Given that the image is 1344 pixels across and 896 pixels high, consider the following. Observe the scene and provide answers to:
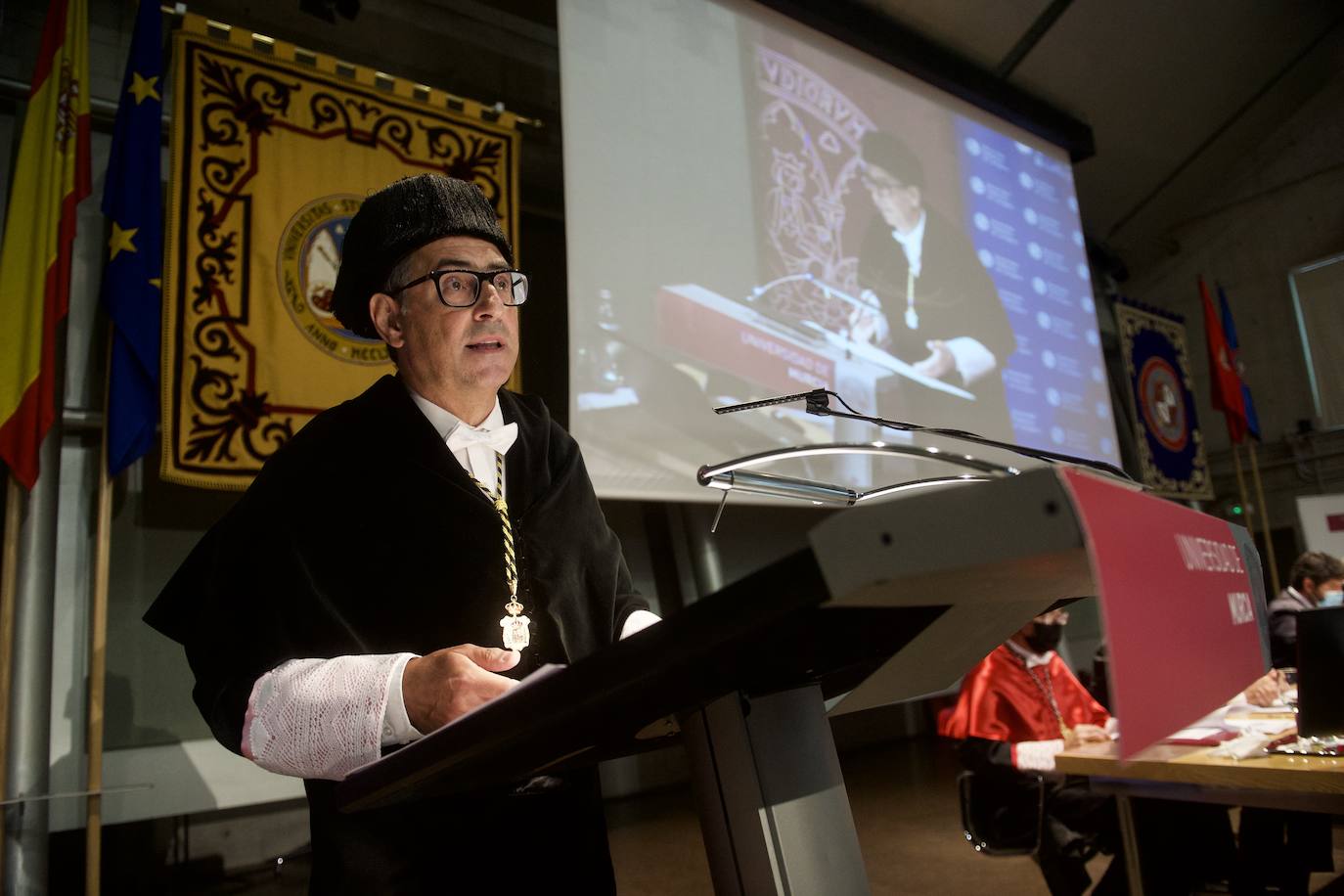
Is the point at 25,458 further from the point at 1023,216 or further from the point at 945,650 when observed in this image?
the point at 1023,216

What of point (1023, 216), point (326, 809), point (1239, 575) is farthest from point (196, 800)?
point (1023, 216)

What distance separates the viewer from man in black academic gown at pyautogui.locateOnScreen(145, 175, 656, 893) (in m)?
0.86

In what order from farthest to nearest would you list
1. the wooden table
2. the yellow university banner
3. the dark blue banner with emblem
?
the dark blue banner with emblem < the yellow university banner < the wooden table

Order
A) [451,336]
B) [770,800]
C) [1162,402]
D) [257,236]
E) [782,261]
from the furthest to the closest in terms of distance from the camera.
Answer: [1162,402] → [782,261] → [257,236] → [451,336] → [770,800]

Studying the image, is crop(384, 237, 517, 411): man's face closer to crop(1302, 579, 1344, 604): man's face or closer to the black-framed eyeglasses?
the black-framed eyeglasses

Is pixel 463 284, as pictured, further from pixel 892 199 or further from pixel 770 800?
pixel 892 199

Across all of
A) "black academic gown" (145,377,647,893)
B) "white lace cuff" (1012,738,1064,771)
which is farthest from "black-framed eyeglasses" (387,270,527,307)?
"white lace cuff" (1012,738,1064,771)

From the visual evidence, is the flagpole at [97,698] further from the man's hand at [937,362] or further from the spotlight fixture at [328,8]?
the man's hand at [937,362]

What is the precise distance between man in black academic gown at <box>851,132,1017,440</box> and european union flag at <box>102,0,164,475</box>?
2784mm

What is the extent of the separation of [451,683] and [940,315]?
4.15 meters

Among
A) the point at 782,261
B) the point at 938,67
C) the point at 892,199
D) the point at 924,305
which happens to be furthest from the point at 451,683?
the point at 938,67

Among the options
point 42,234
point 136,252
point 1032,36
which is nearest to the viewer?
point 42,234

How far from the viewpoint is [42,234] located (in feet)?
9.73

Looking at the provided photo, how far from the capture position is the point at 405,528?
3.50 ft
